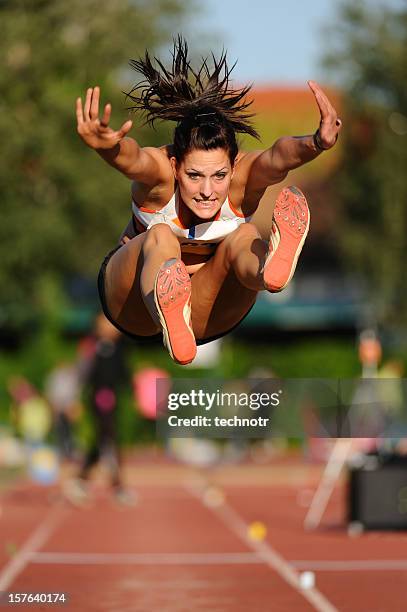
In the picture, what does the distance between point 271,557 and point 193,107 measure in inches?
244

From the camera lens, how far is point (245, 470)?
24.8 meters

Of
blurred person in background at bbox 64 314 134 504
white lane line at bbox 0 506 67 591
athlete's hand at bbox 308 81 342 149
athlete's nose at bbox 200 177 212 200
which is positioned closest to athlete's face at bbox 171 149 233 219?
athlete's nose at bbox 200 177 212 200

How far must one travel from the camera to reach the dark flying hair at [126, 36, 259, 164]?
23.3 feet

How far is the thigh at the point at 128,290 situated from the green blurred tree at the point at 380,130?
22.8m

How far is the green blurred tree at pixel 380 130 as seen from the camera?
30.4m

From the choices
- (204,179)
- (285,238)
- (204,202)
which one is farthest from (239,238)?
(285,238)

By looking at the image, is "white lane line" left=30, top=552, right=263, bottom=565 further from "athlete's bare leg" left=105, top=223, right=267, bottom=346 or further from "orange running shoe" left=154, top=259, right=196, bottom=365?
"orange running shoe" left=154, top=259, right=196, bottom=365

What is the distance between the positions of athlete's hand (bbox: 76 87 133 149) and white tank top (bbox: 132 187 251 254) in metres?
0.90

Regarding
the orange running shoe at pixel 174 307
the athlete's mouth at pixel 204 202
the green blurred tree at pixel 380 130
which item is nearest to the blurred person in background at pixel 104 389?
the athlete's mouth at pixel 204 202

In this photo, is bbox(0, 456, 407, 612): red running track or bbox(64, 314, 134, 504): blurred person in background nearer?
bbox(0, 456, 407, 612): red running track

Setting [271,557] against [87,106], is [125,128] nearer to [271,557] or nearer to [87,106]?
[87,106]

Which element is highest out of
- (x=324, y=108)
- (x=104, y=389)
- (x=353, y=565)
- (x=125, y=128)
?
(x=104, y=389)

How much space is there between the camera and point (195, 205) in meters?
7.10

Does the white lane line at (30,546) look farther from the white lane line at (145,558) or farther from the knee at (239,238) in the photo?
the knee at (239,238)
